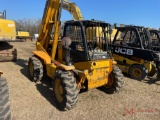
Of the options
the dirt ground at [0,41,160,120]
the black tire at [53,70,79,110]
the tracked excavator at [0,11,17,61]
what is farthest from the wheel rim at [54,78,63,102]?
the tracked excavator at [0,11,17,61]

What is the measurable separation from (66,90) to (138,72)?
15.2 feet

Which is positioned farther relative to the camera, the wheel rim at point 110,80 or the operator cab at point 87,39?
the wheel rim at point 110,80

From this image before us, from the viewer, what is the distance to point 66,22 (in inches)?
233

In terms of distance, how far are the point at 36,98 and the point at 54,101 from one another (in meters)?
0.56

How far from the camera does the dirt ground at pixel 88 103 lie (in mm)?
4730

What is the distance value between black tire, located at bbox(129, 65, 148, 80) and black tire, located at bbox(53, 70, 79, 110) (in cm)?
420

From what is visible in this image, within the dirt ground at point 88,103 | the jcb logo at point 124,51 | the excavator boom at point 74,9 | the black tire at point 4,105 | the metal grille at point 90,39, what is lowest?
the dirt ground at point 88,103

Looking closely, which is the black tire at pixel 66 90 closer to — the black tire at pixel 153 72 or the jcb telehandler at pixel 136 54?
the jcb telehandler at pixel 136 54

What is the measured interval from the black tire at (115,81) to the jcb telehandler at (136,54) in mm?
2539

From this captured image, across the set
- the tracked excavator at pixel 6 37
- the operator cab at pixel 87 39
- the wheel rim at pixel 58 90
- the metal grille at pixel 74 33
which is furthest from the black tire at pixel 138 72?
the tracked excavator at pixel 6 37

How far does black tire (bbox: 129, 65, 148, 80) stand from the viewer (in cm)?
810

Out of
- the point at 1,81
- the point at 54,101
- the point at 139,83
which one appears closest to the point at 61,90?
the point at 54,101

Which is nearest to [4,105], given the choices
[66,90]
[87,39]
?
[66,90]

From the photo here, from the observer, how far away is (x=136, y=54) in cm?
841
